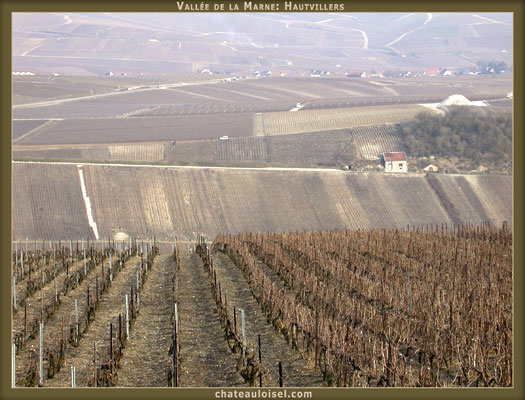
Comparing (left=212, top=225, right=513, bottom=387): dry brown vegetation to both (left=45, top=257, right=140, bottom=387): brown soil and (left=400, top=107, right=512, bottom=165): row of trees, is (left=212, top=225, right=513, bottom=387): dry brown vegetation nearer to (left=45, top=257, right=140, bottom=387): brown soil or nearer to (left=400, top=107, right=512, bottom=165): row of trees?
(left=45, top=257, right=140, bottom=387): brown soil

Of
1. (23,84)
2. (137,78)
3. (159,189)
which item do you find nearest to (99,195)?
(159,189)

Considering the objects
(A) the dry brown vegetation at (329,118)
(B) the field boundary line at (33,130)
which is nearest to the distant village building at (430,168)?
(A) the dry brown vegetation at (329,118)

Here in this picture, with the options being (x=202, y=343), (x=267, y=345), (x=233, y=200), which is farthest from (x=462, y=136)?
(x=202, y=343)

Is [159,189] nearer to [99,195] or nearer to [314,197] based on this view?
[99,195]

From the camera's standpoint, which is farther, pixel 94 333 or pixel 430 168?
pixel 430 168

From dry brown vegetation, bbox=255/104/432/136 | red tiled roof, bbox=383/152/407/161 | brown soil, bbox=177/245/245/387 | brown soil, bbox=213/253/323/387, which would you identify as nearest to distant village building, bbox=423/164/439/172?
red tiled roof, bbox=383/152/407/161

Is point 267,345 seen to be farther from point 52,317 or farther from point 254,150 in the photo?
point 254,150
